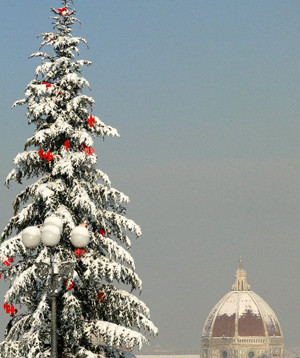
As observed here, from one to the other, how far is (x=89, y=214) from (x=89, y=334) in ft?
9.75

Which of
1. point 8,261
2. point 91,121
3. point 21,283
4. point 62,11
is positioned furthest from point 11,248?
point 62,11

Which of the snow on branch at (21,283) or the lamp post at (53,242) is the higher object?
the snow on branch at (21,283)

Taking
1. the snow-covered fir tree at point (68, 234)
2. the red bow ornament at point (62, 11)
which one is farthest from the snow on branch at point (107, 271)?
the red bow ornament at point (62, 11)

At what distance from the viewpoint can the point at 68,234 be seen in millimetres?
26812

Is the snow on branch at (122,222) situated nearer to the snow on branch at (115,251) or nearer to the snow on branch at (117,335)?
the snow on branch at (115,251)

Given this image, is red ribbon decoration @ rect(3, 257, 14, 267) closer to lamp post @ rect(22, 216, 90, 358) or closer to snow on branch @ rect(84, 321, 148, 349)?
snow on branch @ rect(84, 321, 148, 349)

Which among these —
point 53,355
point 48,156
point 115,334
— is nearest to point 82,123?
point 48,156

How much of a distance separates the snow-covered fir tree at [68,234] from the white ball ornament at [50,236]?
4.00m

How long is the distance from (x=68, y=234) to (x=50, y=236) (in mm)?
4629

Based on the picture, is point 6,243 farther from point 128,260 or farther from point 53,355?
point 53,355

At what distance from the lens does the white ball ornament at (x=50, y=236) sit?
22.2m

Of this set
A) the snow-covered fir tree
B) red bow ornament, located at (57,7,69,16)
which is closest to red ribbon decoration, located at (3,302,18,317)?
the snow-covered fir tree

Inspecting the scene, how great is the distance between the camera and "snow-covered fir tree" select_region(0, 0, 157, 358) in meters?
26.4

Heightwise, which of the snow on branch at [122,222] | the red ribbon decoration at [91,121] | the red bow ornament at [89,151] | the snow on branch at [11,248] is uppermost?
the red ribbon decoration at [91,121]
